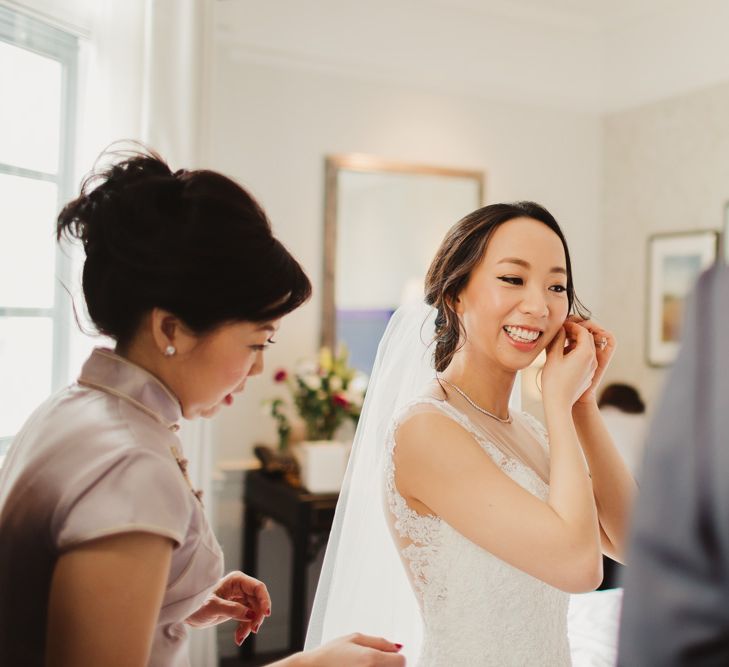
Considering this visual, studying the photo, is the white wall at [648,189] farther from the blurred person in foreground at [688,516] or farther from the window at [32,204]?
the blurred person in foreground at [688,516]

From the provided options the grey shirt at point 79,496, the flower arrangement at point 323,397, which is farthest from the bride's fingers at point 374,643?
the flower arrangement at point 323,397

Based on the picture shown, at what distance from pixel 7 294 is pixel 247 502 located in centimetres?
189

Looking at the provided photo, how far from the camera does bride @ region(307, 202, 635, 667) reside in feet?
4.43

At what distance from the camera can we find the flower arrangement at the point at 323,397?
148 inches

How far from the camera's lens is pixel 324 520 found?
11.5 feet

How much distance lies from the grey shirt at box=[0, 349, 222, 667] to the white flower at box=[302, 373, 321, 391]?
2662mm

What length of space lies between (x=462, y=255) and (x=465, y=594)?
694mm

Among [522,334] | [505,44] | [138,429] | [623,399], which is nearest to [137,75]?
[522,334]

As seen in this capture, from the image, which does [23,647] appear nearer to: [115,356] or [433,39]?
[115,356]

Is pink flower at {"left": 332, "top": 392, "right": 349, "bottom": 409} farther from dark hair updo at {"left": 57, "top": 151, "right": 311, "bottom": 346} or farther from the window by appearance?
dark hair updo at {"left": 57, "top": 151, "right": 311, "bottom": 346}

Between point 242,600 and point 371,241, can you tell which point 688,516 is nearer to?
point 242,600

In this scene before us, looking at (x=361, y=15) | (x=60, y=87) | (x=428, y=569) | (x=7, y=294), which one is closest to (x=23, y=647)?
(x=428, y=569)

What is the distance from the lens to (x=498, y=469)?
143 centimetres

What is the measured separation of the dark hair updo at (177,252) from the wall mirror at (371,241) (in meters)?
3.03
